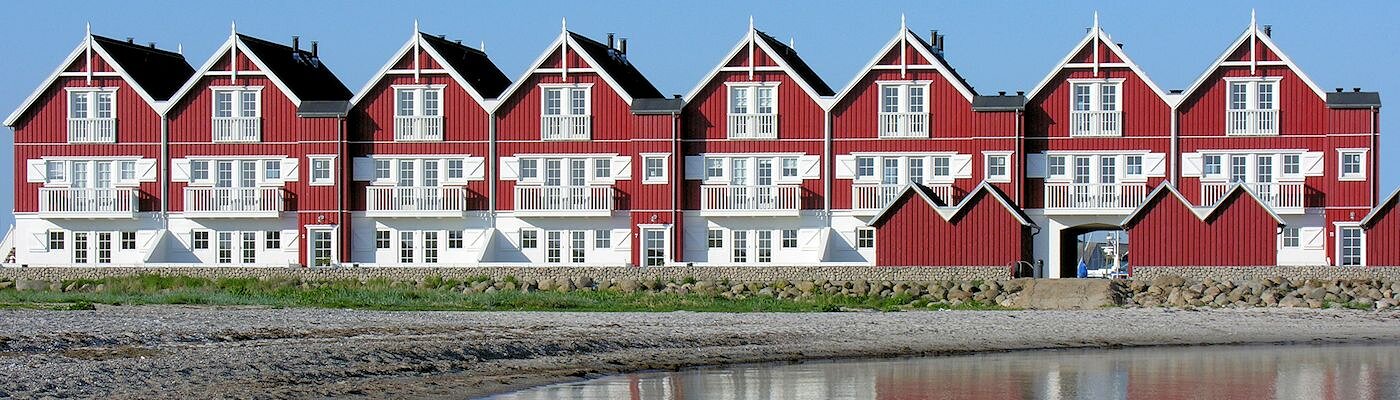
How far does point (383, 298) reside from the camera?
144ft

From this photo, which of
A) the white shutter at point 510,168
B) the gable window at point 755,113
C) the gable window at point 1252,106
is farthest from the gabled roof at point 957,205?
the white shutter at point 510,168

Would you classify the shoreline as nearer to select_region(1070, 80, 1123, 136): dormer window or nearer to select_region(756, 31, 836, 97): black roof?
select_region(1070, 80, 1123, 136): dormer window

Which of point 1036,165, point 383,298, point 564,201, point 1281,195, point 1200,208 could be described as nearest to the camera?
point 383,298

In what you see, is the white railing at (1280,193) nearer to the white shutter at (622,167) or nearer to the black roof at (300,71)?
the white shutter at (622,167)

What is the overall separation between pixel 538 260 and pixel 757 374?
83.1ft

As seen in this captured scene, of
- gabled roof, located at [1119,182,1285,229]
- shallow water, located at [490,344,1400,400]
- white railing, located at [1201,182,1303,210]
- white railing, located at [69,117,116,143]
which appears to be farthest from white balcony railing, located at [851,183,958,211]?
white railing, located at [69,117,116,143]

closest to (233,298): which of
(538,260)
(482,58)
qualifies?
(538,260)

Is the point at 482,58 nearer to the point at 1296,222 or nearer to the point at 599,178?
the point at 599,178

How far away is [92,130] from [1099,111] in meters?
25.7

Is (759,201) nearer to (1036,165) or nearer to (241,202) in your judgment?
(1036,165)

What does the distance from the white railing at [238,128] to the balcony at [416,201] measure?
336cm

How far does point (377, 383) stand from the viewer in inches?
928

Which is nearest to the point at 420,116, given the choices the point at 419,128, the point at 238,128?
the point at 419,128

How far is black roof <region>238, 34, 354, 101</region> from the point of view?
177 ft
